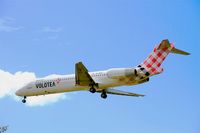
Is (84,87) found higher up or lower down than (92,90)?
higher up

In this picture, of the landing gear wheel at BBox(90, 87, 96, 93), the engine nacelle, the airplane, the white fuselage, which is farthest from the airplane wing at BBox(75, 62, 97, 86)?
the engine nacelle

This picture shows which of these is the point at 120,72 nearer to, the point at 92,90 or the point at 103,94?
the point at 92,90

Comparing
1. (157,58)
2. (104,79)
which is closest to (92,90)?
(104,79)

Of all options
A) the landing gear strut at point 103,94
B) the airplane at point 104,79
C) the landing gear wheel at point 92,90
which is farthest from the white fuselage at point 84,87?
the landing gear strut at point 103,94

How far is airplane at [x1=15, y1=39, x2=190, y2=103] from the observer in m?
43.3

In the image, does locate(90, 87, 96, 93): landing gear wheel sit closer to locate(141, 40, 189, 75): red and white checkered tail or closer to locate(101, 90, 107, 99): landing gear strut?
locate(101, 90, 107, 99): landing gear strut

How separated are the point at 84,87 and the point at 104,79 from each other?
2.63 meters

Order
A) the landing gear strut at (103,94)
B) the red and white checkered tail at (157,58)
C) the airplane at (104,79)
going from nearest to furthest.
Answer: the red and white checkered tail at (157,58) < the airplane at (104,79) < the landing gear strut at (103,94)

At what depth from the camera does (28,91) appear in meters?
52.6

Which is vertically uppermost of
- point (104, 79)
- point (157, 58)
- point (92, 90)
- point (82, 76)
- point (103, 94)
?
point (157, 58)

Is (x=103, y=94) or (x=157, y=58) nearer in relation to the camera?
(x=157, y=58)

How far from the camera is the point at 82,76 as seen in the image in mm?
46656

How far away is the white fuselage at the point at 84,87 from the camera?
43.7 meters

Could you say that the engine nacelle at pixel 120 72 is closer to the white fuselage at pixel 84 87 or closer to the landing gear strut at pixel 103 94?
the white fuselage at pixel 84 87
